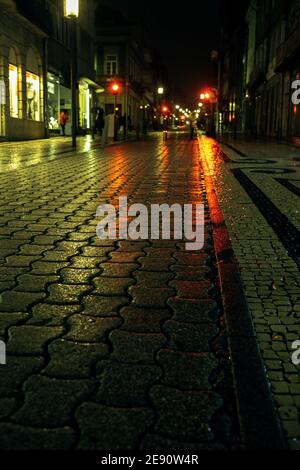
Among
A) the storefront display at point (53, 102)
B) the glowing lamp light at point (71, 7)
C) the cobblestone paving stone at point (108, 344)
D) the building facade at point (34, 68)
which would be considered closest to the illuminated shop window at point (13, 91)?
the building facade at point (34, 68)

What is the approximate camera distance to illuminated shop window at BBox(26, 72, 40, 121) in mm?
28078

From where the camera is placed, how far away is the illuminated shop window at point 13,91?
25.3 metres

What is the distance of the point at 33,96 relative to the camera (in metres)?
29.1

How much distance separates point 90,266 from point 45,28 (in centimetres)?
2782

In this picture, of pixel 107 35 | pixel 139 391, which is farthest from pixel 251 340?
pixel 107 35

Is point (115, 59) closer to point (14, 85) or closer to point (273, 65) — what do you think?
point (273, 65)

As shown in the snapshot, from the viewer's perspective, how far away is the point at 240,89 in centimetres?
6366

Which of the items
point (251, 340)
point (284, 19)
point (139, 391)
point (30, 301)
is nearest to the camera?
point (139, 391)

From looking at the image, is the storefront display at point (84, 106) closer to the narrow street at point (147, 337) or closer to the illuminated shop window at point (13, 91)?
the illuminated shop window at point (13, 91)

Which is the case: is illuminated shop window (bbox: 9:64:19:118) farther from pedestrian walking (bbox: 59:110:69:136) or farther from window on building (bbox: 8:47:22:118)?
pedestrian walking (bbox: 59:110:69:136)

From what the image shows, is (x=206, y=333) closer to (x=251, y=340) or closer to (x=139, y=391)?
(x=251, y=340)

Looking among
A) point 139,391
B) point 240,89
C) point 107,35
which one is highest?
point 107,35

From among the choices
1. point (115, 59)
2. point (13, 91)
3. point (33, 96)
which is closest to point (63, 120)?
point (33, 96)

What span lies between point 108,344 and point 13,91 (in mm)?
24798
